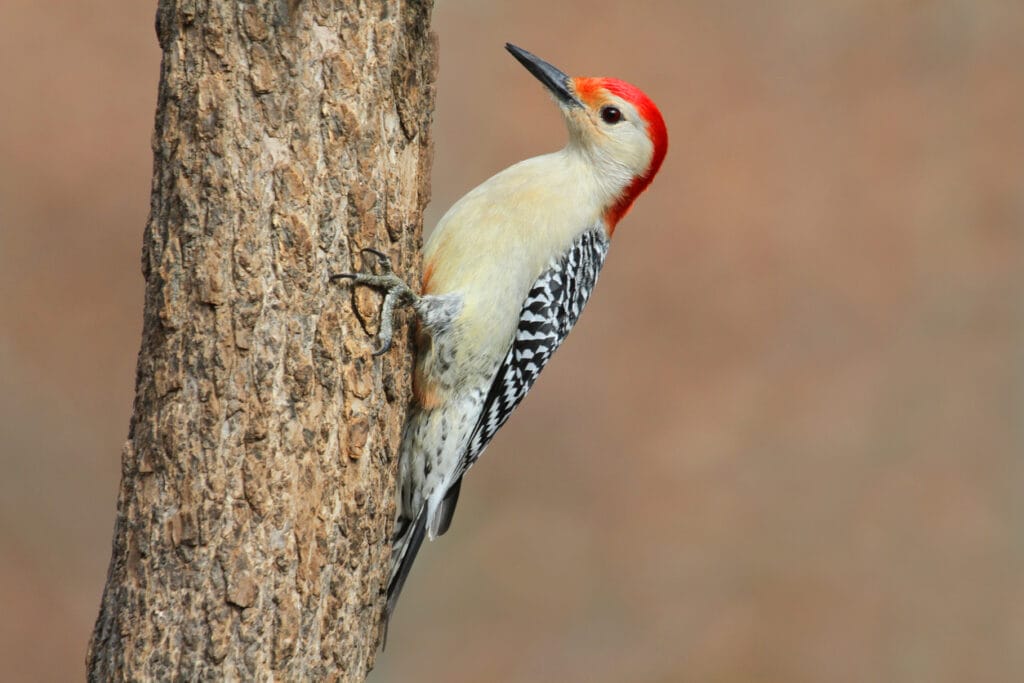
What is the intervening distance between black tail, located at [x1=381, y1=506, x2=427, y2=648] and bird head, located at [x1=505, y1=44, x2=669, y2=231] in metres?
1.40

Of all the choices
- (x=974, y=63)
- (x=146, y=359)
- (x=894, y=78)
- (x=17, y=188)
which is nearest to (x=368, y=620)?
(x=146, y=359)

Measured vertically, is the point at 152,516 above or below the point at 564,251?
below

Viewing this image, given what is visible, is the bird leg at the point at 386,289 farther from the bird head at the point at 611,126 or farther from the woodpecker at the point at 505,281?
the bird head at the point at 611,126

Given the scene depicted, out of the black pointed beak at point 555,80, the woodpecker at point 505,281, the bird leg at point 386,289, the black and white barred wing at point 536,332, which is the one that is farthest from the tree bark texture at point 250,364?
the black pointed beak at point 555,80

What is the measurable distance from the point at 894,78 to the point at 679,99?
145 centimetres

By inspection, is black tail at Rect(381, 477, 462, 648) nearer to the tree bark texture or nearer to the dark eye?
the tree bark texture

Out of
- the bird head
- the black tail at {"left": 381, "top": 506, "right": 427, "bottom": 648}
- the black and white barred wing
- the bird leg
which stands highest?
the bird head

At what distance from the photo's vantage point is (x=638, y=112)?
4227 mm

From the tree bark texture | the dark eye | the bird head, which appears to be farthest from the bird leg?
the dark eye

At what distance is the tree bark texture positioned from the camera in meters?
2.81

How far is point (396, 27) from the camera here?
3.12 m

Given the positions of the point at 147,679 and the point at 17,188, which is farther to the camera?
the point at 17,188

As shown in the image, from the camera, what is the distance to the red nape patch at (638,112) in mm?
4230

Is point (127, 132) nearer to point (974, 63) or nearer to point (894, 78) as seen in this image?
point (894, 78)
